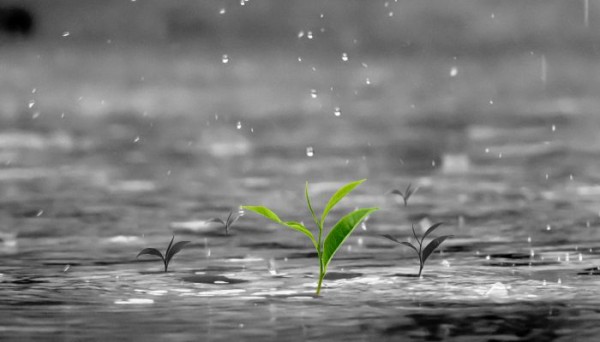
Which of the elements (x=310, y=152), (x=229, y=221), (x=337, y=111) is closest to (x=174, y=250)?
(x=229, y=221)

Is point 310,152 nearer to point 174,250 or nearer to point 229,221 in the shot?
point 229,221

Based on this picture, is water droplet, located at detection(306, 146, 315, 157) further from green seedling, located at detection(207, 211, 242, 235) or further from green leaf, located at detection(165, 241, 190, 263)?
green leaf, located at detection(165, 241, 190, 263)

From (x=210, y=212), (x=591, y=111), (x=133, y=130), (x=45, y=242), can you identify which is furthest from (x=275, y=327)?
(x=591, y=111)

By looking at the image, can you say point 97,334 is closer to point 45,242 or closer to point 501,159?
point 45,242

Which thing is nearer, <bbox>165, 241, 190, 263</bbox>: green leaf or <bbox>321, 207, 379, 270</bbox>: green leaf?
<bbox>321, 207, 379, 270</bbox>: green leaf

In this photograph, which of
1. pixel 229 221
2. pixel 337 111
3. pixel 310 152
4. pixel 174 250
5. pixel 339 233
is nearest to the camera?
pixel 339 233

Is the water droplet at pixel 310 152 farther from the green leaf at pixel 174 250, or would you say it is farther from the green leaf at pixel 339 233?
the green leaf at pixel 339 233

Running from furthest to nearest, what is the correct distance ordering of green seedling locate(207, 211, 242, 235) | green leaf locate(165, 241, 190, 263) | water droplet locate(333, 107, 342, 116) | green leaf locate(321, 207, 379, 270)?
1. water droplet locate(333, 107, 342, 116)
2. green seedling locate(207, 211, 242, 235)
3. green leaf locate(165, 241, 190, 263)
4. green leaf locate(321, 207, 379, 270)

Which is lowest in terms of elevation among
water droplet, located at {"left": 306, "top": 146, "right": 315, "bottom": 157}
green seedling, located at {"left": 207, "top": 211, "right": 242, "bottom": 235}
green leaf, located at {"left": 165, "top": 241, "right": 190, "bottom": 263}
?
green leaf, located at {"left": 165, "top": 241, "right": 190, "bottom": 263}

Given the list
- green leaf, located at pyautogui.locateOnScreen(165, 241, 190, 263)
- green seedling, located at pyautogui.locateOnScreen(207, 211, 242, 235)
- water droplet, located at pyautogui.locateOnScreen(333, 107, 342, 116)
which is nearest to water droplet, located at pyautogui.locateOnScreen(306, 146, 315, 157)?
water droplet, located at pyautogui.locateOnScreen(333, 107, 342, 116)
